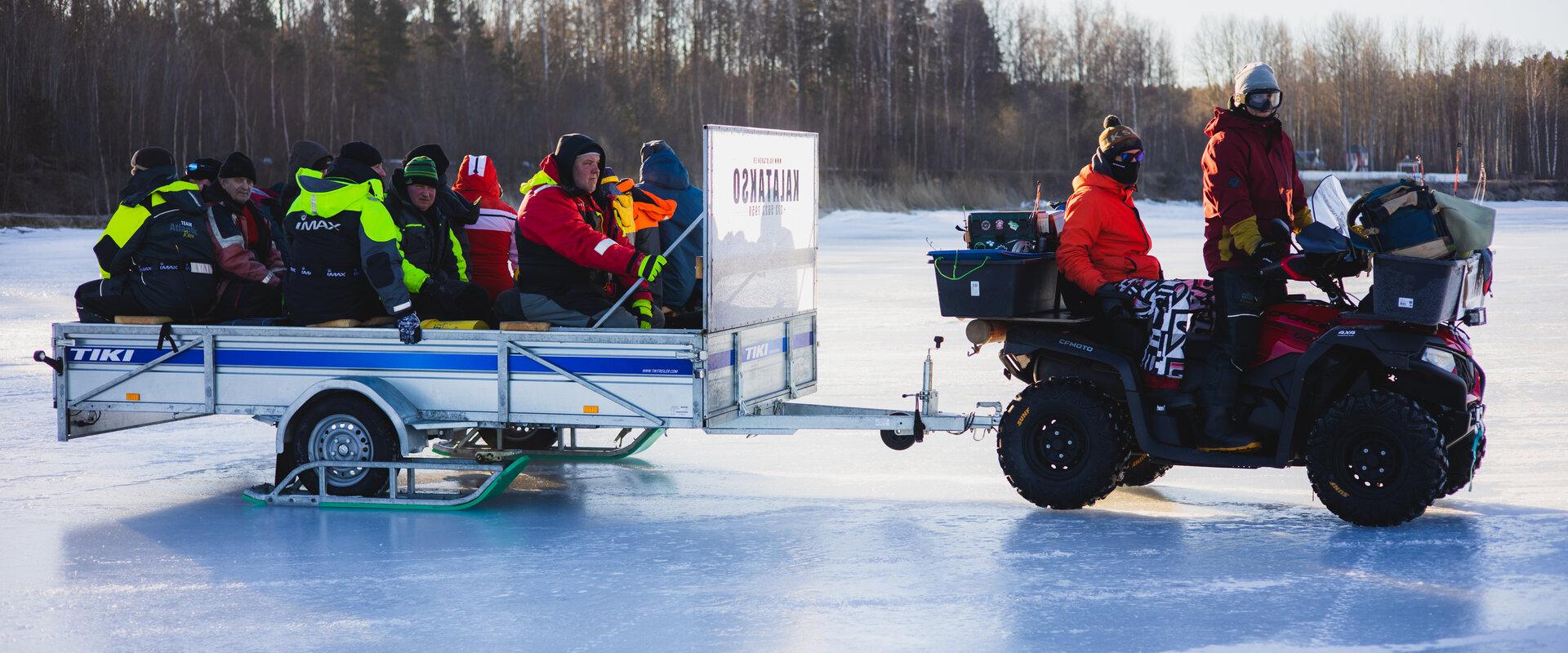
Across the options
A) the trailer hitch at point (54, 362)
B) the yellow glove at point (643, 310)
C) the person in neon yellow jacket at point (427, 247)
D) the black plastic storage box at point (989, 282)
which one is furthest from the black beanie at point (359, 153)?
the black plastic storage box at point (989, 282)

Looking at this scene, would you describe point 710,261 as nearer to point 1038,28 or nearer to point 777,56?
point 777,56

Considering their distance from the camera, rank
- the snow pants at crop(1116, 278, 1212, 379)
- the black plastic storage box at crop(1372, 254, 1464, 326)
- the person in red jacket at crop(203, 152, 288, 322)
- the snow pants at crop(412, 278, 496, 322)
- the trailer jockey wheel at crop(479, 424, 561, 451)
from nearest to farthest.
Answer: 1. the black plastic storage box at crop(1372, 254, 1464, 326)
2. the snow pants at crop(1116, 278, 1212, 379)
3. the snow pants at crop(412, 278, 496, 322)
4. the person in red jacket at crop(203, 152, 288, 322)
5. the trailer jockey wheel at crop(479, 424, 561, 451)

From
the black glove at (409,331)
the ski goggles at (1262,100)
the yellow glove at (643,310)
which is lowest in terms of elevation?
the black glove at (409,331)

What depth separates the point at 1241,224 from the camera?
17.7ft

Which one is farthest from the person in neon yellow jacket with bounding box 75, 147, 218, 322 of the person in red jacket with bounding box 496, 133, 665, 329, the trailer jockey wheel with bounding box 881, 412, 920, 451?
the trailer jockey wheel with bounding box 881, 412, 920, 451

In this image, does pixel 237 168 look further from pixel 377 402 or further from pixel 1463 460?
pixel 1463 460

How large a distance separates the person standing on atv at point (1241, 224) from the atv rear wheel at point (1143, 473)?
71cm

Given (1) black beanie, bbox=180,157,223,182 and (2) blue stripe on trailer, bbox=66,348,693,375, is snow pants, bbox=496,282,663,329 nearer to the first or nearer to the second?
(2) blue stripe on trailer, bbox=66,348,693,375

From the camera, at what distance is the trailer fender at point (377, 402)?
606 cm

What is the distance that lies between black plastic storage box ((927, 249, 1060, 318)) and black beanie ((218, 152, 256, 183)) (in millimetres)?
3597

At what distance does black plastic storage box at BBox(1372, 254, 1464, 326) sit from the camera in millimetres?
5051

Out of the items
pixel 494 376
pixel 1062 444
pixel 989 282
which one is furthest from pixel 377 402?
pixel 1062 444

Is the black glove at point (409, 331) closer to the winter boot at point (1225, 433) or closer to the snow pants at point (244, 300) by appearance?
the snow pants at point (244, 300)

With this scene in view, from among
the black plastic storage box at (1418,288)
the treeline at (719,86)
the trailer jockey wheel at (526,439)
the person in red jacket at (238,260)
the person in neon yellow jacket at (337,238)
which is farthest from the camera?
the treeline at (719,86)
